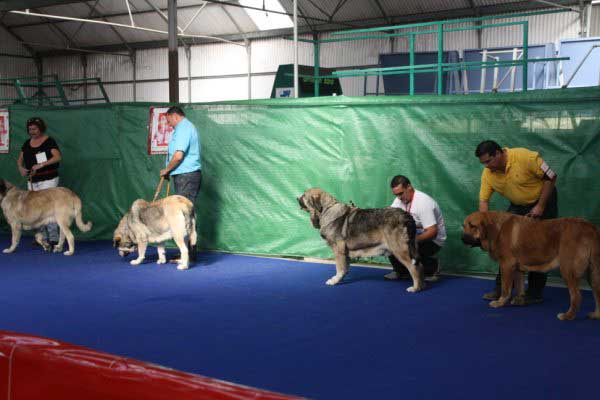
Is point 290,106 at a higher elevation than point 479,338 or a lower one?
higher

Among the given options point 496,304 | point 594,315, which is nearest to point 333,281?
point 496,304

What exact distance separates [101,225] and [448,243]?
225 inches

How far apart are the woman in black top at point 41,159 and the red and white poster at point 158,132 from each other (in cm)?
132

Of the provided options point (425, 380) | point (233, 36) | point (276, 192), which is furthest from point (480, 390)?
point (233, 36)

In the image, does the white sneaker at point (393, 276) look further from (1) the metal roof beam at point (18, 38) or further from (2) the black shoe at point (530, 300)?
(1) the metal roof beam at point (18, 38)

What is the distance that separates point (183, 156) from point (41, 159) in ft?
8.19

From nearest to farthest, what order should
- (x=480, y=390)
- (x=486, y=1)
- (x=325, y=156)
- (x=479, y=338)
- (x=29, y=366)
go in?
(x=29, y=366)
(x=480, y=390)
(x=479, y=338)
(x=325, y=156)
(x=486, y=1)

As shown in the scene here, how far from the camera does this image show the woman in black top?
31.1ft

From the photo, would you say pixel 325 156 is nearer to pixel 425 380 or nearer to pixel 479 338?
pixel 479 338

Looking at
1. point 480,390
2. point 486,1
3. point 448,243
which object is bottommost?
point 480,390

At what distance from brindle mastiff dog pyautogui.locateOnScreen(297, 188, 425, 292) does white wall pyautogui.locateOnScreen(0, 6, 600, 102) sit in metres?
15.8

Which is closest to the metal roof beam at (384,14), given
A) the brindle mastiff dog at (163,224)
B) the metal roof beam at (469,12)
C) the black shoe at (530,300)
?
the metal roof beam at (469,12)

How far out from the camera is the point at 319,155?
8414mm

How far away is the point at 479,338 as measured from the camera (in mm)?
5090
